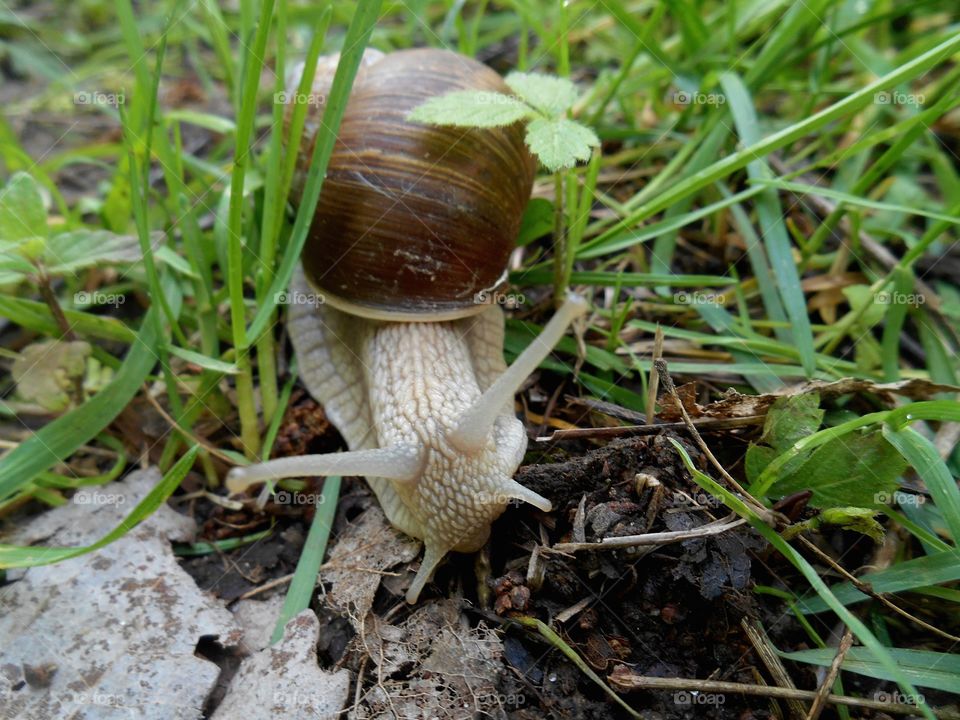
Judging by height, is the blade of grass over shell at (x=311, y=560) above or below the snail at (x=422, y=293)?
below

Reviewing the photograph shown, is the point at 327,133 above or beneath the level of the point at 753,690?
above

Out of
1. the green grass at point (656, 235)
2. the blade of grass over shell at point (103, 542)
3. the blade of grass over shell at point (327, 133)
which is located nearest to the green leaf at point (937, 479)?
the green grass at point (656, 235)

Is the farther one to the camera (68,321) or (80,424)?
(68,321)

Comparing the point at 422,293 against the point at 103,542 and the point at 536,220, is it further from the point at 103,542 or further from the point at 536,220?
the point at 103,542

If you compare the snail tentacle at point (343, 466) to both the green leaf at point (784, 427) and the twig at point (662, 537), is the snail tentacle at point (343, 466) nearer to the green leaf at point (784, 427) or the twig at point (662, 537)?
the twig at point (662, 537)

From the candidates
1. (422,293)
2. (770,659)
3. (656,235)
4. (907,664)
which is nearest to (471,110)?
(422,293)

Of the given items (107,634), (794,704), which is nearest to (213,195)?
(107,634)
